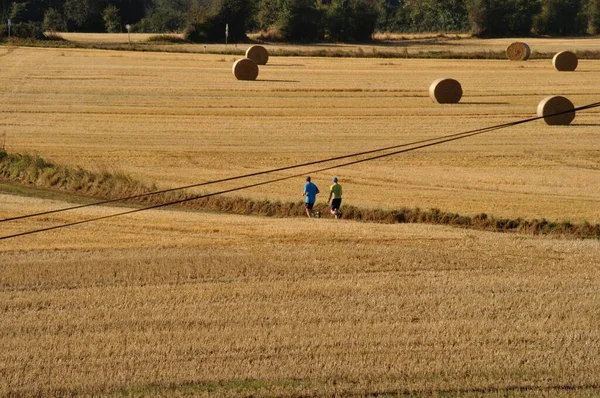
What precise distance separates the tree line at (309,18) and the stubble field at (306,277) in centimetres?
4501

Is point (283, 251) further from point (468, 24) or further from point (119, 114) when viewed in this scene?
point (468, 24)

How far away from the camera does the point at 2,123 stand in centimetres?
3575

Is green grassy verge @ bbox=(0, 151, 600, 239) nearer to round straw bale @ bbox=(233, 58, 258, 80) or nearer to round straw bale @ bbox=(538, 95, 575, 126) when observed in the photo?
round straw bale @ bbox=(538, 95, 575, 126)

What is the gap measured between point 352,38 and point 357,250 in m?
66.2

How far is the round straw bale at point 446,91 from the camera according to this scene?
139 ft

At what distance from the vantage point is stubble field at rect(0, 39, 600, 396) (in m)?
12.3

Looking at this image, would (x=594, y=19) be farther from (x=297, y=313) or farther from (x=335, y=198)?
(x=297, y=313)

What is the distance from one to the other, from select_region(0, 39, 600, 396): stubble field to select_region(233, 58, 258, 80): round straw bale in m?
13.5

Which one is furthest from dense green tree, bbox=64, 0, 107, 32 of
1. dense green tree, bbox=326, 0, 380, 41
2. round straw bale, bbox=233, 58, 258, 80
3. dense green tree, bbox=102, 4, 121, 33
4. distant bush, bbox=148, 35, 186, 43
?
round straw bale, bbox=233, 58, 258, 80

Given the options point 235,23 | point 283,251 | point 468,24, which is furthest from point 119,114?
point 468,24

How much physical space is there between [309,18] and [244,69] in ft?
107

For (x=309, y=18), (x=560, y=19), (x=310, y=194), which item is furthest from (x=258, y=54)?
(x=560, y=19)

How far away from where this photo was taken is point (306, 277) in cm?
1661

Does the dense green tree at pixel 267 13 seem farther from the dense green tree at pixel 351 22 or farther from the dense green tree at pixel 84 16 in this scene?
the dense green tree at pixel 84 16
